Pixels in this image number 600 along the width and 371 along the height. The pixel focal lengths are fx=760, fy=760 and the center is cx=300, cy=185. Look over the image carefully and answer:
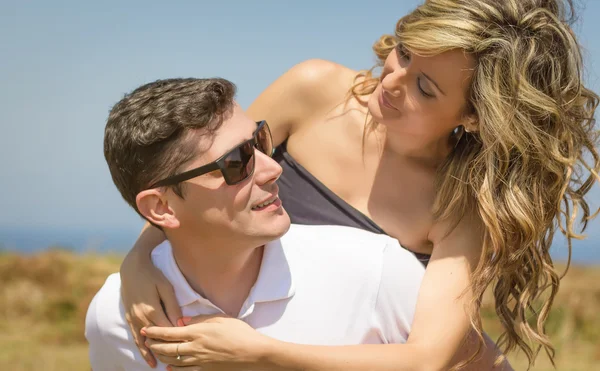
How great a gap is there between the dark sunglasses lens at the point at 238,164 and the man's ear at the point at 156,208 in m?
0.28

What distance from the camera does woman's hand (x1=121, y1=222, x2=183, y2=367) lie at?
2881mm

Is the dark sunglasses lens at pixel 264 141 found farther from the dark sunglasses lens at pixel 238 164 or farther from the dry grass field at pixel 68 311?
the dry grass field at pixel 68 311

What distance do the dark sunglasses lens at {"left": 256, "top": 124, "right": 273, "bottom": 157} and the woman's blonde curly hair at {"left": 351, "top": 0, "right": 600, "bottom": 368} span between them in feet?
2.20

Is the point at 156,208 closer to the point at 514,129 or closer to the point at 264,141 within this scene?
the point at 264,141

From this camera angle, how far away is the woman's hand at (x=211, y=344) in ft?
8.80

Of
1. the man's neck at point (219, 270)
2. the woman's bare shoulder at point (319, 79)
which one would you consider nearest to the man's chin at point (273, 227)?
the man's neck at point (219, 270)

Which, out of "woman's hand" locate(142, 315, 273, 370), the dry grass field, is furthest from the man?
the dry grass field

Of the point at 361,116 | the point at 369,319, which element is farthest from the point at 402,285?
the point at 361,116

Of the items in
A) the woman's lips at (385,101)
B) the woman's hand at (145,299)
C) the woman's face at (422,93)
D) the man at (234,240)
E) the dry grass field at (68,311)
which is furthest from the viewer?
the dry grass field at (68,311)

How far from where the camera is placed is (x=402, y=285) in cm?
292

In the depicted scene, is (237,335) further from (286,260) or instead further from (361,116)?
(361,116)

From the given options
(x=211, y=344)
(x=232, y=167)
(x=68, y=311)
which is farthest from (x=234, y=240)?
(x=68, y=311)

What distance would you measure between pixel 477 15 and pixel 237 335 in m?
1.60

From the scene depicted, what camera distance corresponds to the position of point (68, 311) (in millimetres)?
7773
